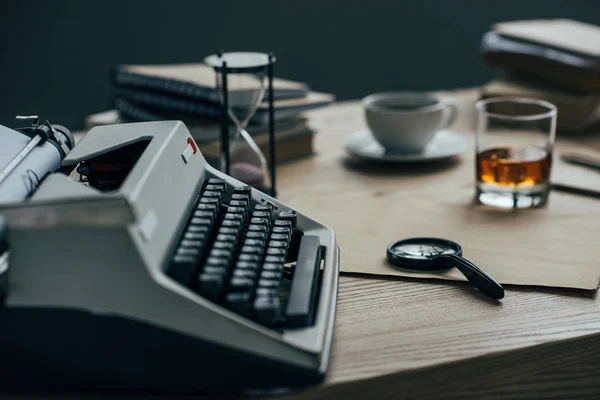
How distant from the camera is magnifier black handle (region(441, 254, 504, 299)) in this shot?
83 cm

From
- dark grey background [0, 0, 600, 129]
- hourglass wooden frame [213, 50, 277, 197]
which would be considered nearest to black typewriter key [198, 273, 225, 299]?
hourglass wooden frame [213, 50, 277, 197]

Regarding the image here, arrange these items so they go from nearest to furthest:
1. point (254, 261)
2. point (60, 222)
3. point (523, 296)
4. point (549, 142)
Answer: point (60, 222)
point (254, 261)
point (523, 296)
point (549, 142)

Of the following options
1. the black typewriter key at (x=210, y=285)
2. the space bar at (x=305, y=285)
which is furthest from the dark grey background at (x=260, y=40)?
the black typewriter key at (x=210, y=285)

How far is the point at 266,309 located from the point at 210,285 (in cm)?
5

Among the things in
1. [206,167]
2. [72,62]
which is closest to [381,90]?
[72,62]

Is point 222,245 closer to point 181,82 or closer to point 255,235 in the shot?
point 255,235

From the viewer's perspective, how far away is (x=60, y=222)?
60cm

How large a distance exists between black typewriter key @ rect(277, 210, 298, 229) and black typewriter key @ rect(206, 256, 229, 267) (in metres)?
0.18

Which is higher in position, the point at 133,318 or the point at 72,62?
the point at 133,318

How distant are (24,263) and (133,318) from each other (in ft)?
0.32

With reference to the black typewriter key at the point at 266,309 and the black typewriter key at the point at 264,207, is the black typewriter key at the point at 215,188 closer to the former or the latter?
the black typewriter key at the point at 264,207

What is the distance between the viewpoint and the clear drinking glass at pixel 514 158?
114 centimetres

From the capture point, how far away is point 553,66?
5.25 feet

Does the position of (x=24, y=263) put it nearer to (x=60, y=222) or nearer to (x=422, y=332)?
(x=60, y=222)
